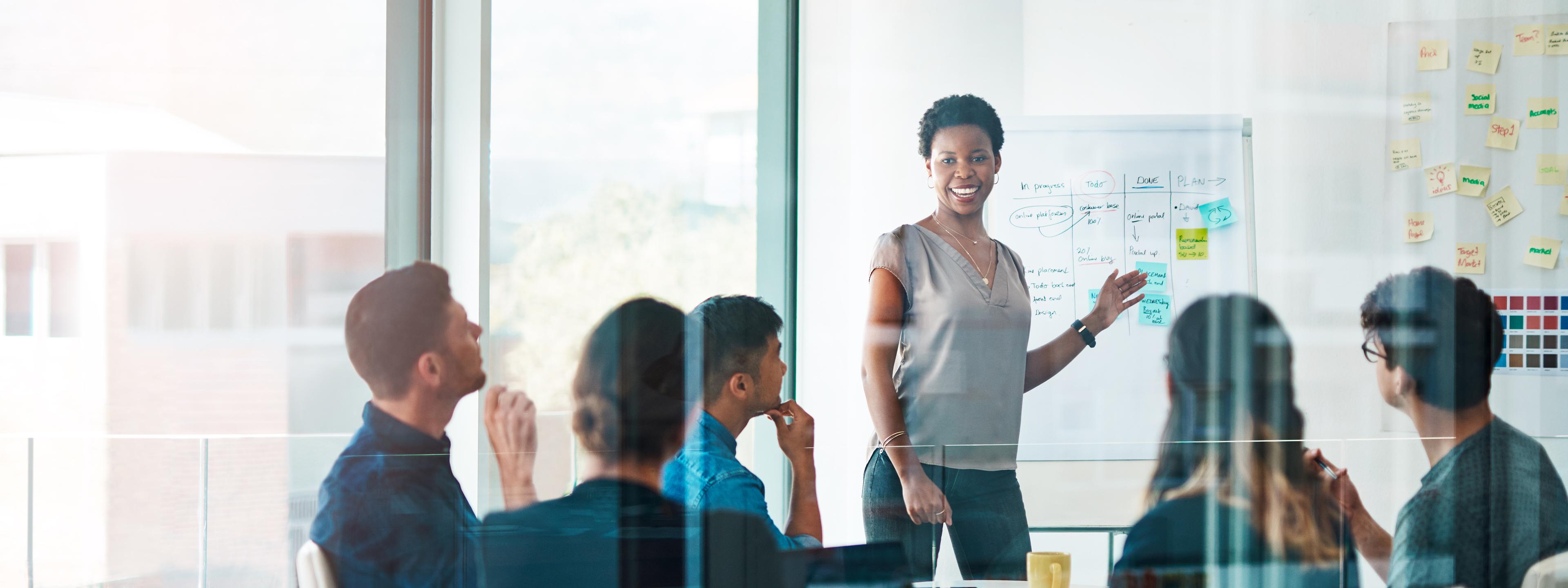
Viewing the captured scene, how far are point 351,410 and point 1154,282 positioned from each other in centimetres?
122

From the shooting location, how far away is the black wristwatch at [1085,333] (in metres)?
1.47

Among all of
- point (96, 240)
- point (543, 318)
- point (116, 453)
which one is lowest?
point (116, 453)

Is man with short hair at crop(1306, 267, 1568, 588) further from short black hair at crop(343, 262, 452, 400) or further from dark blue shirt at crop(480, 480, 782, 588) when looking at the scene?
short black hair at crop(343, 262, 452, 400)

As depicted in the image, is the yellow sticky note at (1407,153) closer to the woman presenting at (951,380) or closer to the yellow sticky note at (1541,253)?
the yellow sticky note at (1541,253)

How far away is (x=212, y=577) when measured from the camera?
1.20 meters

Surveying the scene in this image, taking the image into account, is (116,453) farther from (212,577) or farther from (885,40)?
(885,40)

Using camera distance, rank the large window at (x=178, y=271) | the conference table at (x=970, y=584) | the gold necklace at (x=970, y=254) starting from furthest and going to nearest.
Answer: the gold necklace at (x=970, y=254), the conference table at (x=970, y=584), the large window at (x=178, y=271)

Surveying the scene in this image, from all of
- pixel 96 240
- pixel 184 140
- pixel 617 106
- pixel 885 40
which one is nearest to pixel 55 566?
pixel 96 240

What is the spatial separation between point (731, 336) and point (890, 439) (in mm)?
300

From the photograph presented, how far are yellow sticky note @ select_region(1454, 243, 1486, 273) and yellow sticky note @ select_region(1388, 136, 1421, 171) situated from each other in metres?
0.14

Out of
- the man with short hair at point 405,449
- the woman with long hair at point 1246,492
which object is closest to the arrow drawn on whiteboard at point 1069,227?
the woman with long hair at point 1246,492

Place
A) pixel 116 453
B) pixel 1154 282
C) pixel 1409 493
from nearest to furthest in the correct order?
pixel 116 453, pixel 1409 493, pixel 1154 282

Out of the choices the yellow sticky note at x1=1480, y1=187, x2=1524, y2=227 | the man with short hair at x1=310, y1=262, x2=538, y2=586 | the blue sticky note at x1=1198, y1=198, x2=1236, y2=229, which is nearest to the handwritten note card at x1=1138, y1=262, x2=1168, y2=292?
the blue sticky note at x1=1198, y1=198, x2=1236, y2=229

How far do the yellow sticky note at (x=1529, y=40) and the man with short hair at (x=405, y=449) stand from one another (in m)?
1.59
